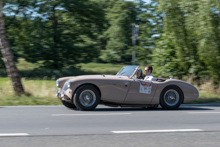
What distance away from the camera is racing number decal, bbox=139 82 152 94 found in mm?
9672

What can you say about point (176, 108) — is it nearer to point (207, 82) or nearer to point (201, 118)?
point (201, 118)

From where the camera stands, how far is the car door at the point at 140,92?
9602 mm

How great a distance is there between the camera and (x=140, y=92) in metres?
9.66

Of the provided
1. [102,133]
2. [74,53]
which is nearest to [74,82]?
[102,133]

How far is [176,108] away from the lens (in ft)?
33.7

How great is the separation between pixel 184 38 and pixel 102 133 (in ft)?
37.1

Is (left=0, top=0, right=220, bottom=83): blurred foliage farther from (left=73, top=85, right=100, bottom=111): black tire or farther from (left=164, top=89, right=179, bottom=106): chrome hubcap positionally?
(left=73, top=85, right=100, bottom=111): black tire

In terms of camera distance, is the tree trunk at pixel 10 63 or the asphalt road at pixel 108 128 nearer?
the asphalt road at pixel 108 128

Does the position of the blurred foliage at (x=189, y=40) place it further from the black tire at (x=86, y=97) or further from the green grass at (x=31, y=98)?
the black tire at (x=86, y=97)

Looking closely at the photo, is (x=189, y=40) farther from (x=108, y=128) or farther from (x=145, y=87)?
(x=108, y=128)

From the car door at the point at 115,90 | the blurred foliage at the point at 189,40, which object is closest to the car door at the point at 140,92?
the car door at the point at 115,90

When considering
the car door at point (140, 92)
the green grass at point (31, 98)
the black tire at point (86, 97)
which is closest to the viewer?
the black tire at point (86, 97)

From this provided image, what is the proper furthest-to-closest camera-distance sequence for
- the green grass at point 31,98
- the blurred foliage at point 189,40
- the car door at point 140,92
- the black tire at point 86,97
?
the blurred foliage at point 189,40, the green grass at point 31,98, the car door at point 140,92, the black tire at point 86,97

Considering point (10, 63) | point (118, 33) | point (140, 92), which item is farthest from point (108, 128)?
point (118, 33)
